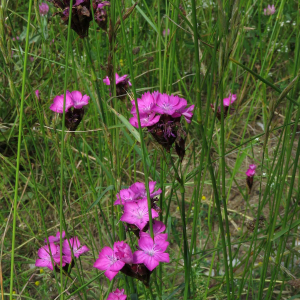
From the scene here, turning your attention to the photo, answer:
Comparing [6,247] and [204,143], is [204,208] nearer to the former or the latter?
[6,247]

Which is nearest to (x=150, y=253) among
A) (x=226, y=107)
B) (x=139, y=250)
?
(x=139, y=250)

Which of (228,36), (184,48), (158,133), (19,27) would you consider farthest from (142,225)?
(19,27)

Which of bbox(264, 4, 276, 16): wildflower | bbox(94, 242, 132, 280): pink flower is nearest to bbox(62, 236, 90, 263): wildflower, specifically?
bbox(94, 242, 132, 280): pink flower

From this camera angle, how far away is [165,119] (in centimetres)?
67

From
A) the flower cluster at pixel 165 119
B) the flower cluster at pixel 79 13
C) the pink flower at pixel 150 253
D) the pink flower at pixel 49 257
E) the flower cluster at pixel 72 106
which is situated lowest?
the pink flower at pixel 49 257

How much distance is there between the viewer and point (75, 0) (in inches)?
32.8

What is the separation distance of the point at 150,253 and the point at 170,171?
1.08ft

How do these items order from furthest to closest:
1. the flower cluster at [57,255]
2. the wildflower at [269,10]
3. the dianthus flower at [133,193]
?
1. the wildflower at [269,10]
2. the flower cluster at [57,255]
3. the dianthus flower at [133,193]

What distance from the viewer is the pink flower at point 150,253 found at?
655 mm

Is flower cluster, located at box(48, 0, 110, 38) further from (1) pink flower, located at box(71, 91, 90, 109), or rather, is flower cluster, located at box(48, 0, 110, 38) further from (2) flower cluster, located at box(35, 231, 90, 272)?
(2) flower cluster, located at box(35, 231, 90, 272)

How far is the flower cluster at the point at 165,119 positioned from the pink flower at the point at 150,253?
163 mm

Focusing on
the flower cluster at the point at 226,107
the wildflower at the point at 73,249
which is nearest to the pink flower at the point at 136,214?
the wildflower at the point at 73,249

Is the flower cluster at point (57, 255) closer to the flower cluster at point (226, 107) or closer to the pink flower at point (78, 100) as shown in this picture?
the pink flower at point (78, 100)

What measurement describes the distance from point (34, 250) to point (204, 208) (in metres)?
0.77
